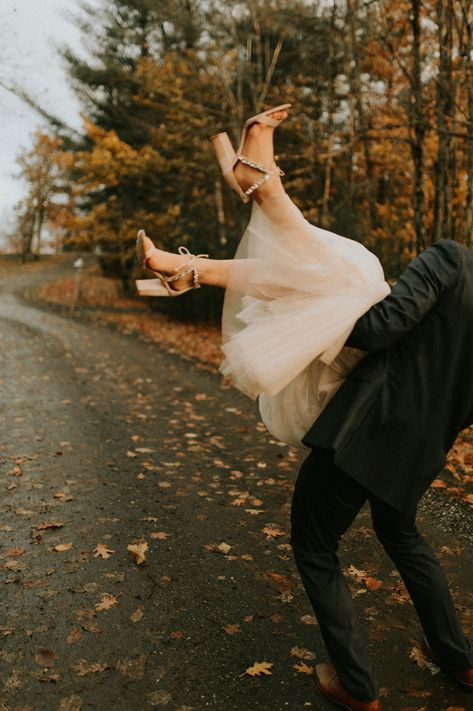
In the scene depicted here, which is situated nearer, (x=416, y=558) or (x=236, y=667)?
(x=416, y=558)

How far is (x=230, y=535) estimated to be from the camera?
13.4 ft

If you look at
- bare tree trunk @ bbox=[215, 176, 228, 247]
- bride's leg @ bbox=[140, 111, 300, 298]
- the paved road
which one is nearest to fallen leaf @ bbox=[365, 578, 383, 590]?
the paved road

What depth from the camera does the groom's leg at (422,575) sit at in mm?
2340

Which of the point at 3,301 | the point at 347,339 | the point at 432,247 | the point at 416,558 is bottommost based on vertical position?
the point at 3,301

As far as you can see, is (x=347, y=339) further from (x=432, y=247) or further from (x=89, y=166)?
(x=89, y=166)

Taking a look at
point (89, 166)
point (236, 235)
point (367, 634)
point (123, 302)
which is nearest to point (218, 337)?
point (236, 235)

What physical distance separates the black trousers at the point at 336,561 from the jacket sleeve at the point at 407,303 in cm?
48

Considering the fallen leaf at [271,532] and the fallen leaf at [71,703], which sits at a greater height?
the fallen leaf at [71,703]

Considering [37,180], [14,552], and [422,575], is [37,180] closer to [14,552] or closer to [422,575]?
[14,552]

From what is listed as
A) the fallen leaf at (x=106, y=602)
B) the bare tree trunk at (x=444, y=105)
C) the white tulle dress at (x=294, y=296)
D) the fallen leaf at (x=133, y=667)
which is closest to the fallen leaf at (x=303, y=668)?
the fallen leaf at (x=133, y=667)

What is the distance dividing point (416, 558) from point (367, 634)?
0.85 metres

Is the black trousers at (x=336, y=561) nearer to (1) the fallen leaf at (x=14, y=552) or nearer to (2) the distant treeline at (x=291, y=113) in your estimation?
(1) the fallen leaf at (x=14, y=552)

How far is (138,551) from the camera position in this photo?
3779 millimetres

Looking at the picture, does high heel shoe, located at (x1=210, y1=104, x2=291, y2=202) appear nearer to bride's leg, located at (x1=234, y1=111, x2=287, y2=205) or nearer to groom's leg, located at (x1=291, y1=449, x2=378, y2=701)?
bride's leg, located at (x1=234, y1=111, x2=287, y2=205)
